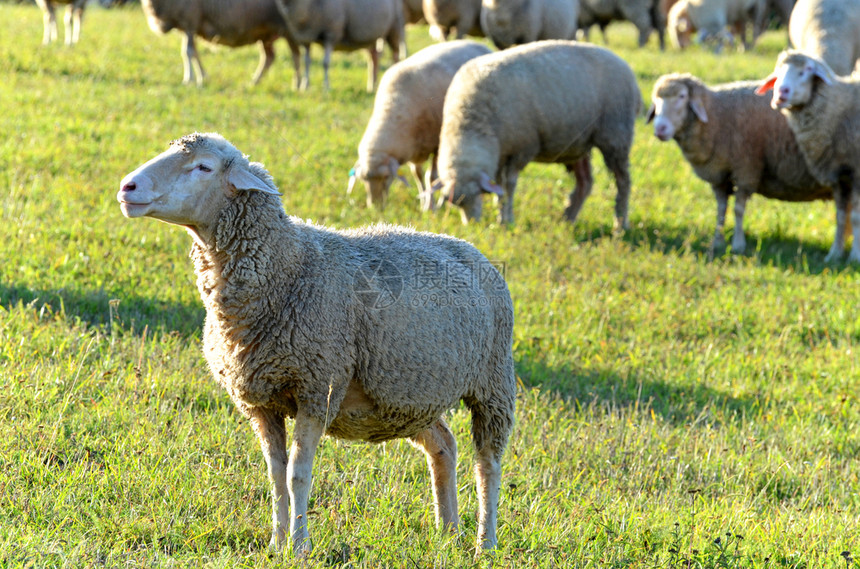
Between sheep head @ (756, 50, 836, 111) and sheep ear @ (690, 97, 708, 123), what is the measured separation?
63 cm

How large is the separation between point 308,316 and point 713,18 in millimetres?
20918

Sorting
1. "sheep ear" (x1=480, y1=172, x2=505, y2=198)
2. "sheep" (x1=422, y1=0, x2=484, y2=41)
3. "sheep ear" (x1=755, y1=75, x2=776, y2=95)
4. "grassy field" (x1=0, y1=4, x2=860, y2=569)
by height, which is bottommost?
"grassy field" (x1=0, y1=4, x2=860, y2=569)

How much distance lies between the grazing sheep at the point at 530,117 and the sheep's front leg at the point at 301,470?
5501 millimetres

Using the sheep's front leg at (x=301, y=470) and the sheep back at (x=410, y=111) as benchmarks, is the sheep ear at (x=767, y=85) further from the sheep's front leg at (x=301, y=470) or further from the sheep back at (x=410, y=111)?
the sheep's front leg at (x=301, y=470)

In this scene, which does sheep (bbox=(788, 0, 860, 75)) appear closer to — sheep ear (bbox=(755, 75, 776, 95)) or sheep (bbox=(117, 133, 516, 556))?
sheep ear (bbox=(755, 75, 776, 95))

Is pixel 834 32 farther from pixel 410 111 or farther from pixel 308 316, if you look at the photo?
pixel 308 316

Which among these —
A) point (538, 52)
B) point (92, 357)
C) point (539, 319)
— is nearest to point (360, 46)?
point (538, 52)

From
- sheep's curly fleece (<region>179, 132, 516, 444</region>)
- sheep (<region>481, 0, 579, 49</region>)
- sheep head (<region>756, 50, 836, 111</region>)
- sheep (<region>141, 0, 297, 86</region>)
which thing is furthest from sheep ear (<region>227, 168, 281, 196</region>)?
sheep (<region>481, 0, 579, 49</region>)

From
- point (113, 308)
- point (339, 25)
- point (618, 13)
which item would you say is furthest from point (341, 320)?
point (618, 13)

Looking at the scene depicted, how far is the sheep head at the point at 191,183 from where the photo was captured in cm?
309

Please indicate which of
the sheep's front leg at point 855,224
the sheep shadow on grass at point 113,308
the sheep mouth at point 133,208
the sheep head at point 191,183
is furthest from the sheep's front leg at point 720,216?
the sheep mouth at point 133,208

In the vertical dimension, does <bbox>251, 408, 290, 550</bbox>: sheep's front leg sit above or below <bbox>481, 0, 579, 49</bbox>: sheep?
below

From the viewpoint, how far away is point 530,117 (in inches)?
349

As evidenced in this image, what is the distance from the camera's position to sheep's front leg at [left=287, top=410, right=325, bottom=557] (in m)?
3.29
